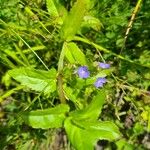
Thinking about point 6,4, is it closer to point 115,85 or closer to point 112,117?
point 115,85

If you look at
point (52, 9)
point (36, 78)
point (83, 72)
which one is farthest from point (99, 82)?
point (52, 9)

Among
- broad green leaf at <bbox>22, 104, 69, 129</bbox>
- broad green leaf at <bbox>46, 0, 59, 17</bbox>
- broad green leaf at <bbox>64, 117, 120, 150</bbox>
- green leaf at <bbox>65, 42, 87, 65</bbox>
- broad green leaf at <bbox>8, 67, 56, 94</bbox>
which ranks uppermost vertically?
broad green leaf at <bbox>46, 0, 59, 17</bbox>

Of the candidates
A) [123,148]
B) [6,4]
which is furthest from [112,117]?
[6,4]

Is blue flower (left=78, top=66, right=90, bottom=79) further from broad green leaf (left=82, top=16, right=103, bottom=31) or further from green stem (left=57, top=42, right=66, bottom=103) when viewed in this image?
broad green leaf (left=82, top=16, right=103, bottom=31)

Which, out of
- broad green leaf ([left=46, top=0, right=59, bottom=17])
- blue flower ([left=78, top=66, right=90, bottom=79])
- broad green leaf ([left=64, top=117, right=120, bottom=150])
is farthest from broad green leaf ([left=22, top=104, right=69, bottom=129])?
broad green leaf ([left=46, top=0, right=59, bottom=17])

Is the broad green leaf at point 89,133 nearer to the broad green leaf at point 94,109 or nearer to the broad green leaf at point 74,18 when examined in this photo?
the broad green leaf at point 94,109

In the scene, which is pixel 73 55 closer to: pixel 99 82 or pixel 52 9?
pixel 99 82

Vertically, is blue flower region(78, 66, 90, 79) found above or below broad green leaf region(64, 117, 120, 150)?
above
